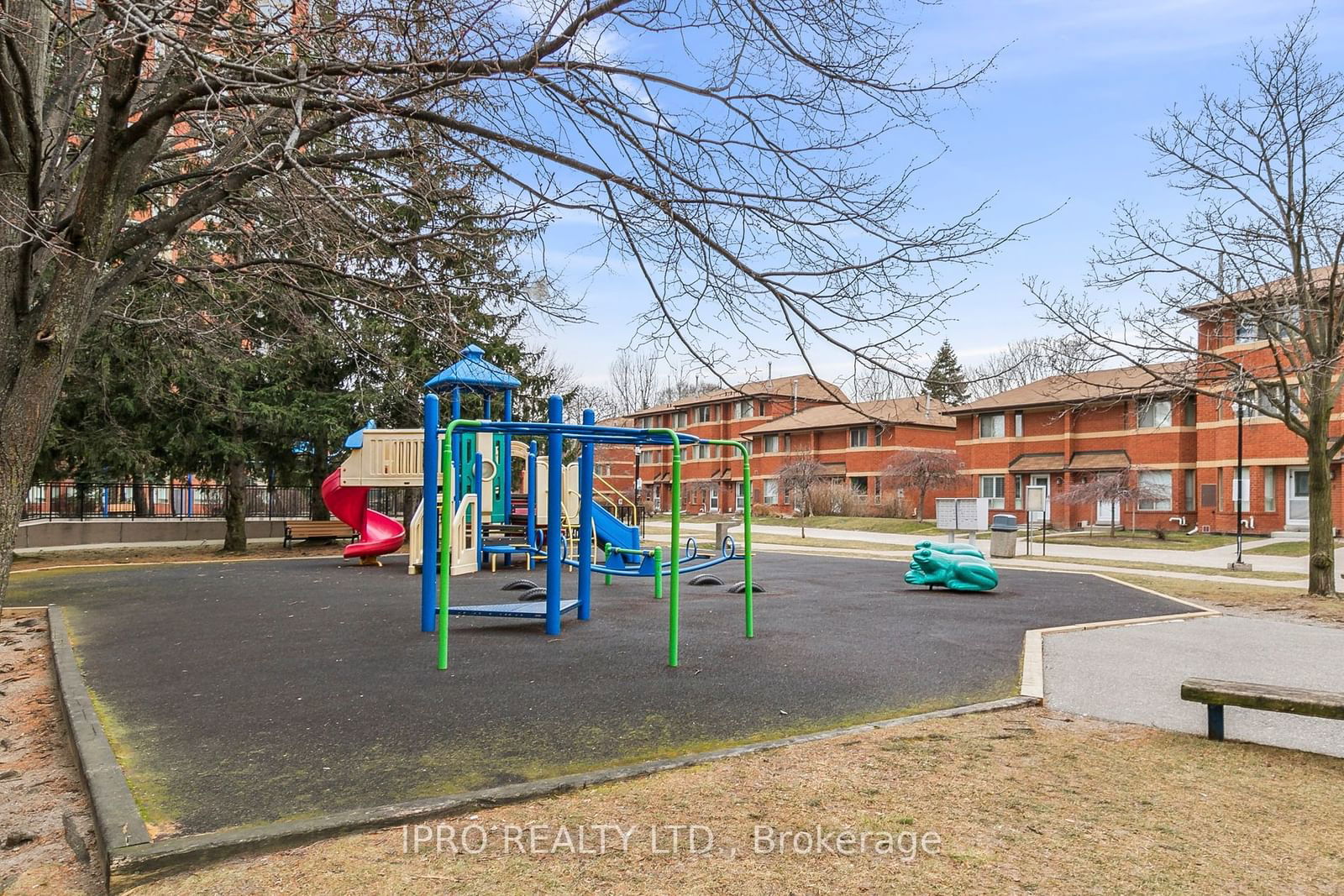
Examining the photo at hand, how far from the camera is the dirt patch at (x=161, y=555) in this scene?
723 inches

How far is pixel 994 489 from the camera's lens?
148ft

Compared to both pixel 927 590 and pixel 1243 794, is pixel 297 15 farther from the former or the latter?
pixel 927 590

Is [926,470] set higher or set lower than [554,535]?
higher

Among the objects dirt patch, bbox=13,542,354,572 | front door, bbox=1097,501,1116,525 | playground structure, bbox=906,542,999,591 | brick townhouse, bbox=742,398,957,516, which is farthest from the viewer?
brick townhouse, bbox=742,398,957,516

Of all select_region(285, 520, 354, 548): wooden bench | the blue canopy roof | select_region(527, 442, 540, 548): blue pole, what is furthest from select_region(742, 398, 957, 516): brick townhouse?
select_region(527, 442, 540, 548): blue pole

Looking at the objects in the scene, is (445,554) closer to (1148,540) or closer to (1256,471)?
(1148,540)

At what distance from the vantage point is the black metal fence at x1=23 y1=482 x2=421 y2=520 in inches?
889

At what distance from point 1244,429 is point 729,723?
3707cm

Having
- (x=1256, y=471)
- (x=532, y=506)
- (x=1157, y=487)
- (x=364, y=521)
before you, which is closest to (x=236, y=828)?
(x=532, y=506)

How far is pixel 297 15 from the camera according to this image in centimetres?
556

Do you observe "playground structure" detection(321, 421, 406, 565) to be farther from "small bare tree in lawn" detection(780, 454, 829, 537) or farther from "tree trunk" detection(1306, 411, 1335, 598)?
"small bare tree in lawn" detection(780, 454, 829, 537)

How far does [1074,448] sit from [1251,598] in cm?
2968

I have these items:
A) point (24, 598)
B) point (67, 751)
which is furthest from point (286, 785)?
point (24, 598)

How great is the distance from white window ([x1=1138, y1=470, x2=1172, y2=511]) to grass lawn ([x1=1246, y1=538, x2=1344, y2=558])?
7.25 meters
